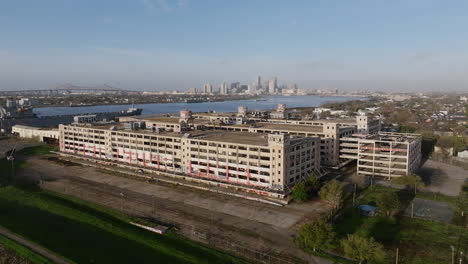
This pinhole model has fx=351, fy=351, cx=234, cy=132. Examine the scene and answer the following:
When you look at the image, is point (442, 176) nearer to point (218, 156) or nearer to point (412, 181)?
point (412, 181)

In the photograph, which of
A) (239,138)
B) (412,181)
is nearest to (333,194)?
(412,181)

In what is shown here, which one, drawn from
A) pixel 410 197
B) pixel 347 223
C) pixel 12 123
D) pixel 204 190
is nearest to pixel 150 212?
pixel 204 190

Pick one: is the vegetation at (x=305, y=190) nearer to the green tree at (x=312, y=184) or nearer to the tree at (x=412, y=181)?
the green tree at (x=312, y=184)

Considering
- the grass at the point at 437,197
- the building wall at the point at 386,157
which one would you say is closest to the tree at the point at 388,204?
the grass at the point at 437,197

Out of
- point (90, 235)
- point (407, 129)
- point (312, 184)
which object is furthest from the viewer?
point (407, 129)

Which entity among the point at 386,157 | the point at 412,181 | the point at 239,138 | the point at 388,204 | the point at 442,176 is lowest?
the point at 442,176

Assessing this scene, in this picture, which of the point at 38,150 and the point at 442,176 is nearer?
the point at 442,176
